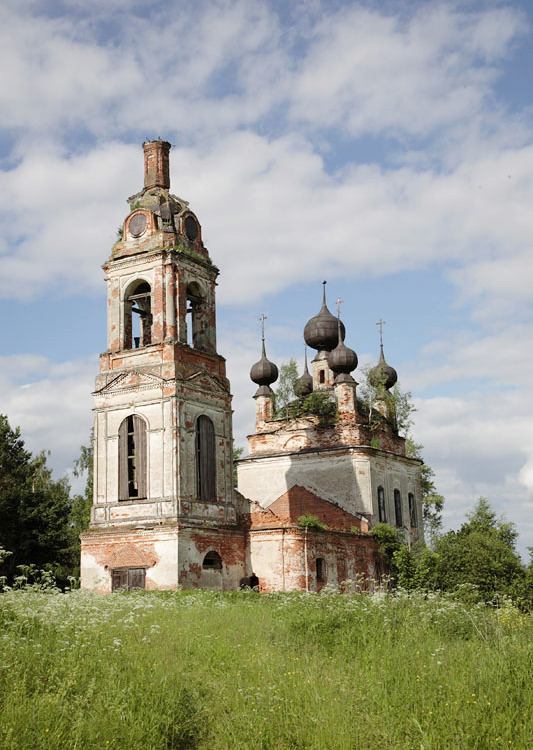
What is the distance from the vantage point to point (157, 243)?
26688 millimetres

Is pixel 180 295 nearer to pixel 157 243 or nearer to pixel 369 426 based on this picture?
pixel 157 243

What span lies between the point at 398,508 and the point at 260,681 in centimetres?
2705

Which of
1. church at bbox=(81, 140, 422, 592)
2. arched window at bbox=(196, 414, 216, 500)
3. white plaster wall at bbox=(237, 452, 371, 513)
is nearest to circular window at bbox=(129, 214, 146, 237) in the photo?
church at bbox=(81, 140, 422, 592)

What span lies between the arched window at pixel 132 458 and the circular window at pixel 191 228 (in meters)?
6.47

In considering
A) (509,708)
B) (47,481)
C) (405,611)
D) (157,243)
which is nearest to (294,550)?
(157,243)

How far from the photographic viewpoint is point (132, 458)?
2555cm

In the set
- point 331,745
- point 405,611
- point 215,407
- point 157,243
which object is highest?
point 157,243

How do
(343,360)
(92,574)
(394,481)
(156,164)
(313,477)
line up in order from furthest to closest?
(394,481) < (343,360) < (313,477) < (156,164) < (92,574)

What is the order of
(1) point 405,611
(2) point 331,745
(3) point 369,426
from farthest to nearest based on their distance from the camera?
(3) point 369,426 → (1) point 405,611 → (2) point 331,745

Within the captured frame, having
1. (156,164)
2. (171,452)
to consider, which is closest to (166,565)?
(171,452)

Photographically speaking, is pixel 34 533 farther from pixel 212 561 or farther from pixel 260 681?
pixel 260 681

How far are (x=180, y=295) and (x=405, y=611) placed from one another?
1551 cm

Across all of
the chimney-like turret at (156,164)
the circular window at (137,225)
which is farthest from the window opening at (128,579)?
the chimney-like turret at (156,164)

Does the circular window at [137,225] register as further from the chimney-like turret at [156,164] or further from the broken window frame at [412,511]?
the broken window frame at [412,511]
